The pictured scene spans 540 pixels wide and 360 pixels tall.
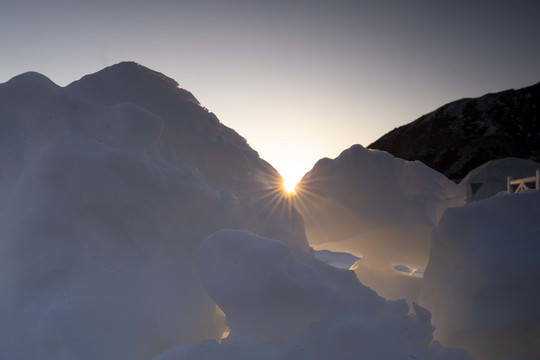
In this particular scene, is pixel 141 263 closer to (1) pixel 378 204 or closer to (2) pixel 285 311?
(2) pixel 285 311

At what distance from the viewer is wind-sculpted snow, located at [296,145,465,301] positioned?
4938 mm

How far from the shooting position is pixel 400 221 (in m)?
4.92

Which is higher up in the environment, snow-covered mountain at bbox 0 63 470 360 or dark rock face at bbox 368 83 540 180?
dark rock face at bbox 368 83 540 180

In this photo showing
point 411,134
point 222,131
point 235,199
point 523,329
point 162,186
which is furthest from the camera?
point 411,134

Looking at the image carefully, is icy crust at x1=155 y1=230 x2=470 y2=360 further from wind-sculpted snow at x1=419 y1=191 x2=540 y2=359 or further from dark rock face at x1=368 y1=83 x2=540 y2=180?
dark rock face at x1=368 y1=83 x2=540 y2=180

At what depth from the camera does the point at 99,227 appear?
298cm

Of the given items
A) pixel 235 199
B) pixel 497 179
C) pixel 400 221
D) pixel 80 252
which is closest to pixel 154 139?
pixel 235 199

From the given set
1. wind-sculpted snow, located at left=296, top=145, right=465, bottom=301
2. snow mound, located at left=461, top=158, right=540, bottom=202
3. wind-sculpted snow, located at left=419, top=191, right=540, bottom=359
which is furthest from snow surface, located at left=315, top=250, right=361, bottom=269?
snow mound, located at left=461, top=158, right=540, bottom=202

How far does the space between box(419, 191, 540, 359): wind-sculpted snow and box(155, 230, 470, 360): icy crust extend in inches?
24.2

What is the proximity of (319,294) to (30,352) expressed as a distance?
2.07 m

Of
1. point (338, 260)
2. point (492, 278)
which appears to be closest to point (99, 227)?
point (492, 278)

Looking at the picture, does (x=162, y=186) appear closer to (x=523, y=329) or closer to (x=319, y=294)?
(x=319, y=294)

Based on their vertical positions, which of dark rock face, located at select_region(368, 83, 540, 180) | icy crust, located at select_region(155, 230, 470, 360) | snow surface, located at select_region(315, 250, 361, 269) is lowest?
snow surface, located at select_region(315, 250, 361, 269)

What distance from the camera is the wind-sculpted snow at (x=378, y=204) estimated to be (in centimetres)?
494
